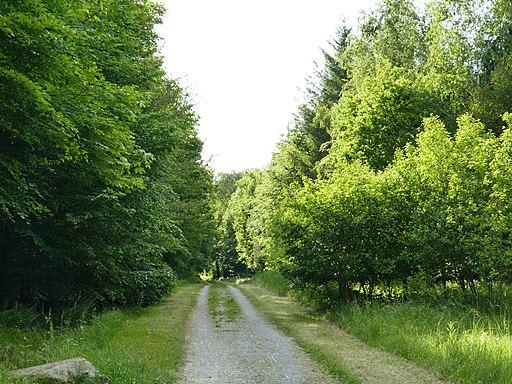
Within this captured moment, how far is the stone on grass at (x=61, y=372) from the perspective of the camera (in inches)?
273

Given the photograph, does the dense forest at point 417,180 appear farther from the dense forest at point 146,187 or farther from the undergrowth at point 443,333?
the undergrowth at point 443,333

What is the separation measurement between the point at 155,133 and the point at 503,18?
2138 centimetres

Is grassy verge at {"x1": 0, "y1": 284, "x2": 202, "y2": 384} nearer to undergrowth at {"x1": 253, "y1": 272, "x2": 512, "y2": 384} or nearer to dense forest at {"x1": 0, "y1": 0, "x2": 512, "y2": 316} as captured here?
dense forest at {"x1": 0, "y1": 0, "x2": 512, "y2": 316}

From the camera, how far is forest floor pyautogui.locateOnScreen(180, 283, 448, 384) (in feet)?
30.0

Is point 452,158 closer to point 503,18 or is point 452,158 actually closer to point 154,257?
point 154,257

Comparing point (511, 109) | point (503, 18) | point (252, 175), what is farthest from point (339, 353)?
point (252, 175)

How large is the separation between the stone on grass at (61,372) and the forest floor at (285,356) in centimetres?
206

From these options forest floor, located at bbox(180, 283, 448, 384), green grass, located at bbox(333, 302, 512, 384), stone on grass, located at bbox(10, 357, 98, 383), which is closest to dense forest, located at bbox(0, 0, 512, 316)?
green grass, located at bbox(333, 302, 512, 384)

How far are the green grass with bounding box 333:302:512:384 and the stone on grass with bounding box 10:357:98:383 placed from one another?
6.43 meters

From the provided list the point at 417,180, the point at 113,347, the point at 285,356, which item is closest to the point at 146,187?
the point at 113,347

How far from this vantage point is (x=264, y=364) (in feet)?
34.1

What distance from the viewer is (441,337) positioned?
10.8 m

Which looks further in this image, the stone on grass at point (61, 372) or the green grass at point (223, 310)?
the green grass at point (223, 310)

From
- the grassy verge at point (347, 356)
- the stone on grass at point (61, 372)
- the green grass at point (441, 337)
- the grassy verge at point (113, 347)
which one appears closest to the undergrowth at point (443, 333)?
the green grass at point (441, 337)
